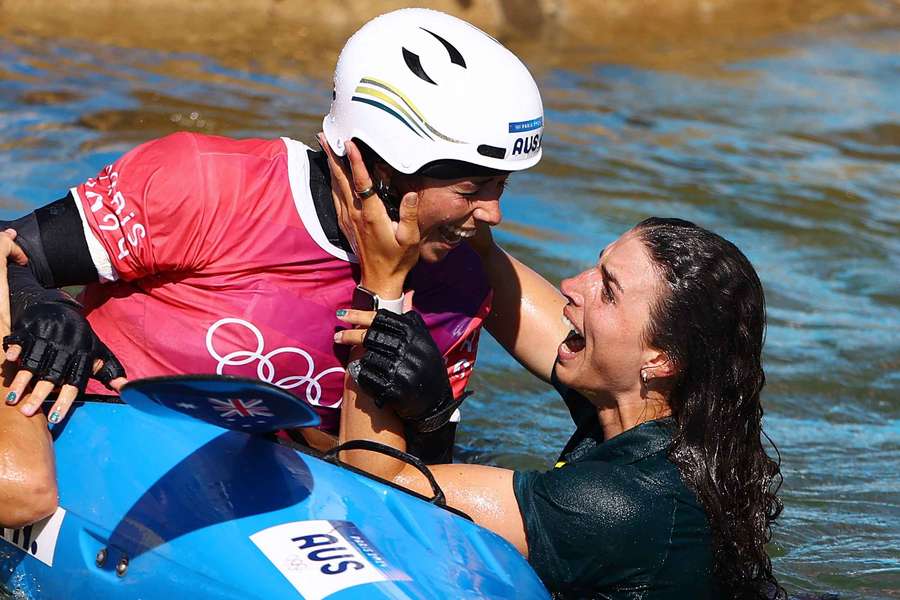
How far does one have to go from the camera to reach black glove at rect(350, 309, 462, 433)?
3.59 meters

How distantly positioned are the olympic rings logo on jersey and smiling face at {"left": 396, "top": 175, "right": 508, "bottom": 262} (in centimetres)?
50

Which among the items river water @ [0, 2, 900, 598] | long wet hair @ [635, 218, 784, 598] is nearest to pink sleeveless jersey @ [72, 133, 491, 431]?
long wet hair @ [635, 218, 784, 598]

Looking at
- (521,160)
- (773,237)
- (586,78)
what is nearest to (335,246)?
(521,160)

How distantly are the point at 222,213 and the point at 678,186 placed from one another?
6.88 metres

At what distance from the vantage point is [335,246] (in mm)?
3947

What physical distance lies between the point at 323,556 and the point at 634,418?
981 mm

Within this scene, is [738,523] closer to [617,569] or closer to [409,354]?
[617,569]

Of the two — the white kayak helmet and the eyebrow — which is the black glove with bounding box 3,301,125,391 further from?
the eyebrow

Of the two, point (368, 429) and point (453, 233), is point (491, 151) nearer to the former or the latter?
point (453, 233)

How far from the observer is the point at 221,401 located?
9.74 ft

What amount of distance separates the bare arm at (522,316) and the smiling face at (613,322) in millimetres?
744

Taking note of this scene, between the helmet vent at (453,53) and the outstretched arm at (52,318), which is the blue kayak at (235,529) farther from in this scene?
the helmet vent at (453,53)

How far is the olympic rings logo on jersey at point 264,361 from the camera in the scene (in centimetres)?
388

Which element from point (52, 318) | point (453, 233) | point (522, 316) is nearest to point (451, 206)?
point (453, 233)
